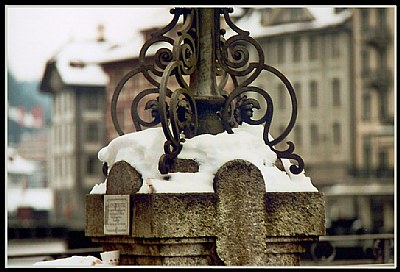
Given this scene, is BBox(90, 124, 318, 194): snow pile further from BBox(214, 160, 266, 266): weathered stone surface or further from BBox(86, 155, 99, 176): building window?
BBox(86, 155, 99, 176): building window

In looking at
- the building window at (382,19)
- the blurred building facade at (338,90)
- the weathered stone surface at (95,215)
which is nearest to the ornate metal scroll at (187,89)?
the weathered stone surface at (95,215)

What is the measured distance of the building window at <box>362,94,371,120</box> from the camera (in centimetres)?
7831

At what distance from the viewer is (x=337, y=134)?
259 feet

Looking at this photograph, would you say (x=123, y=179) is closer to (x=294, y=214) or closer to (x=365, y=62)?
(x=294, y=214)

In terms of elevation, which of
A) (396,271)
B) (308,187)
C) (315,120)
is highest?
(315,120)

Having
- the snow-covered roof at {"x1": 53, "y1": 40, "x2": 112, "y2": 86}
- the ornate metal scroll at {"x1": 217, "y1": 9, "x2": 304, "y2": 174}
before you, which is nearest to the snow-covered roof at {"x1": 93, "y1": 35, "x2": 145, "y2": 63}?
the snow-covered roof at {"x1": 53, "y1": 40, "x2": 112, "y2": 86}

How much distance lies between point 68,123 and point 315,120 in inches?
999

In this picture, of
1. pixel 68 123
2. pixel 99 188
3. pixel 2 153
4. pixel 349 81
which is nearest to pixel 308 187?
pixel 99 188

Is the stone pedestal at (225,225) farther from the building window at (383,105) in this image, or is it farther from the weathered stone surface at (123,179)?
the building window at (383,105)

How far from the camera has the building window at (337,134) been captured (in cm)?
7856

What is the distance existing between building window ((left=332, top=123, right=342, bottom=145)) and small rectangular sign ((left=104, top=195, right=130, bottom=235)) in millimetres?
68803

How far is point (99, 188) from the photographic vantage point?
1077 centimetres

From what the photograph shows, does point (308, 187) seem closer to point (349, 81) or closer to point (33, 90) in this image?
point (349, 81)

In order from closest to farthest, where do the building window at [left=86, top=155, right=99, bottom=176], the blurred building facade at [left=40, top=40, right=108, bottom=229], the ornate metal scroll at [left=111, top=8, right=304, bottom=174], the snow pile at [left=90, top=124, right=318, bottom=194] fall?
1. the snow pile at [left=90, top=124, right=318, bottom=194]
2. the ornate metal scroll at [left=111, top=8, right=304, bottom=174]
3. the blurred building facade at [left=40, top=40, right=108, bottom=229]
4. the building window at [left=86, top=155, right=99, bottom=176]
